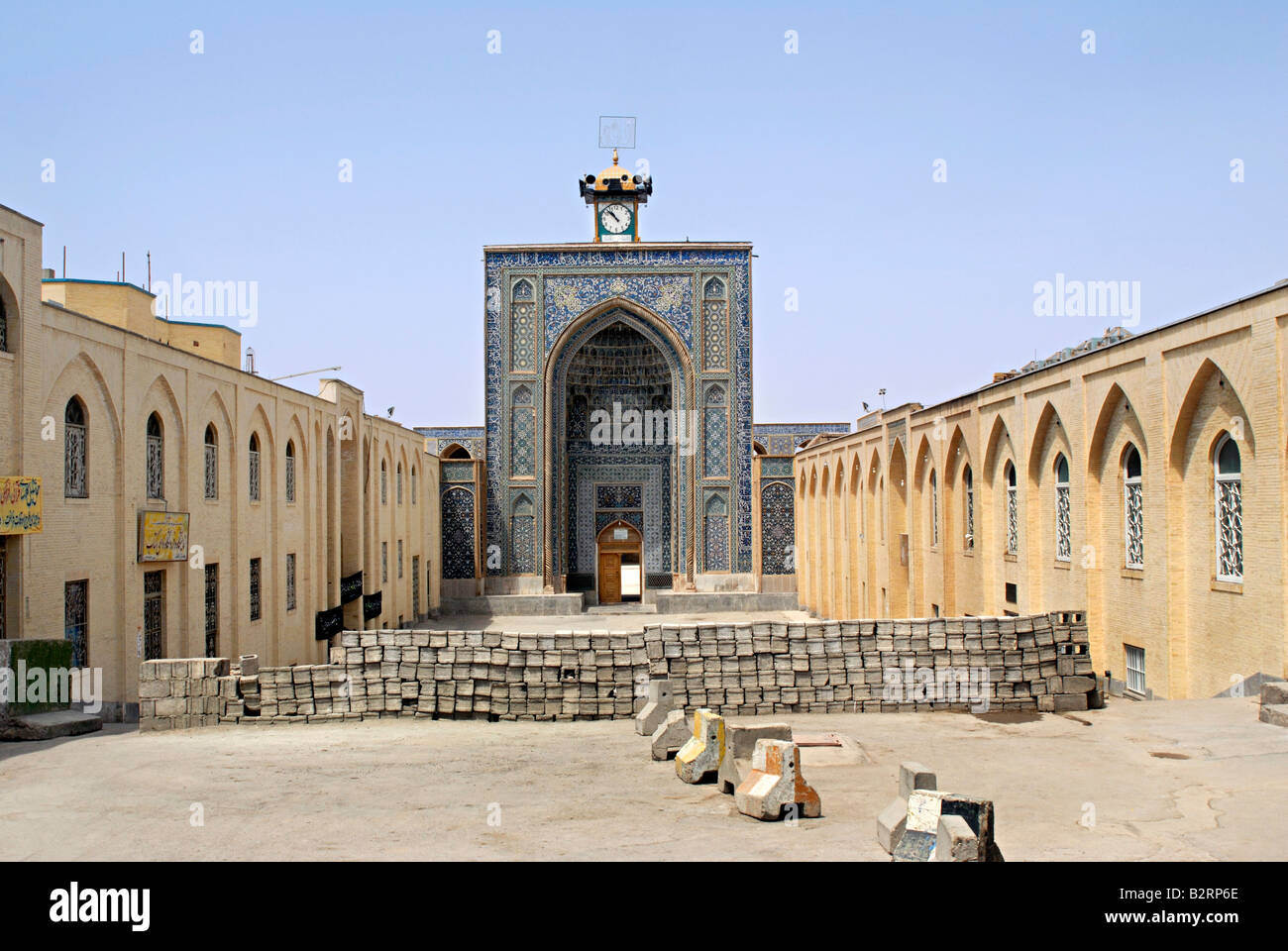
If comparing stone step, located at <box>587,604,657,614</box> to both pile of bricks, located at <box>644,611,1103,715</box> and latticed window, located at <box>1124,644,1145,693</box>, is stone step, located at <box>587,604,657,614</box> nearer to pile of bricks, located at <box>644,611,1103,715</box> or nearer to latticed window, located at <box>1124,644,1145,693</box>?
pile of bricks, located at <box>644,611,1103,715</box>

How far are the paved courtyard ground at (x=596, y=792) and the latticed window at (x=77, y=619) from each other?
940 millimetres

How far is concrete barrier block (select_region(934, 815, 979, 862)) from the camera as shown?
6.08 metres

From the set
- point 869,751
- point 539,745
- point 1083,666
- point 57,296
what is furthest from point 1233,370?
point 57,296

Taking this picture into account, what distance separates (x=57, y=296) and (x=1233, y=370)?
18.9 metres

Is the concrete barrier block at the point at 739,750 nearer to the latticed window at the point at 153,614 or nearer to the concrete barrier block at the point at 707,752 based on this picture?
the concrete barrier block at the point at 707,752

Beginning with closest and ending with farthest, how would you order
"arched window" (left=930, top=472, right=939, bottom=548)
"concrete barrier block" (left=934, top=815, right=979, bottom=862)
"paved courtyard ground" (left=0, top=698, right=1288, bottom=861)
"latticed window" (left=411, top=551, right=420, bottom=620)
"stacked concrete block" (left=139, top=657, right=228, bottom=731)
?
"concrete barrier block" (left=934, top=815, right=979, bottom=862), "paved courtyard ground" (left=0, top=698, right=1288, bottom=861), "stacked concrete block" (left=139, top=657, right=228, bottom=731), "arched window" (left=930, top=472, right=939, bottom=548), "latticed window" (left=411, top=551, right=420, bottom=620)

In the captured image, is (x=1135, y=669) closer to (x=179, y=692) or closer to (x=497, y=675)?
(x=497, y=675)

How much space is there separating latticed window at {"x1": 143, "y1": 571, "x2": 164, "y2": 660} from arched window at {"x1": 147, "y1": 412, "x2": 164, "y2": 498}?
3.60 feet

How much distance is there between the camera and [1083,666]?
44.0 feet

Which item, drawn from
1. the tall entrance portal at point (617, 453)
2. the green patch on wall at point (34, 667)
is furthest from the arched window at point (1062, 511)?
the tall entrance portal at point (617, 453)

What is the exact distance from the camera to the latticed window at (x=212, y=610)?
16344mm

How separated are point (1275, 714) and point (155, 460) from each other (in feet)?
43.7

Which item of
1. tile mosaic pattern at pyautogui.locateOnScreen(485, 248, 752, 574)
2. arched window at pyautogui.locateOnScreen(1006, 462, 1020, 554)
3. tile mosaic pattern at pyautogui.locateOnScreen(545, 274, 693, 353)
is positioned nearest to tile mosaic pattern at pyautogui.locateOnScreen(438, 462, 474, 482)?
tile mosaic pattern at pyautogui.locateOnScreen(485, 248, 752, 574)

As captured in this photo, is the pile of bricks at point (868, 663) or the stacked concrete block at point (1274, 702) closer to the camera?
the stacked concrete block at point (1274, 702)
